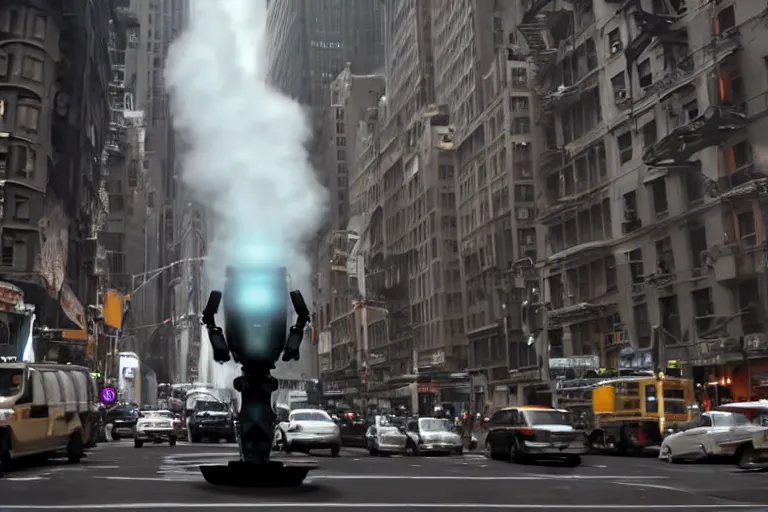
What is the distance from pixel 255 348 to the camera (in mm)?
15492

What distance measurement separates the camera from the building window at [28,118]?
200 feet

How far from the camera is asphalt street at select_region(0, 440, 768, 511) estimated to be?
13852mm

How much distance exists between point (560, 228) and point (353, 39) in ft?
358

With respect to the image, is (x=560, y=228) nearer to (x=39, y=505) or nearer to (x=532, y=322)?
(x=532, y=322)

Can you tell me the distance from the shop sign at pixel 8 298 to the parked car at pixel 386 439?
23.0m

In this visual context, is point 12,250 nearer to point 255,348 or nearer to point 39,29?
point 39,29

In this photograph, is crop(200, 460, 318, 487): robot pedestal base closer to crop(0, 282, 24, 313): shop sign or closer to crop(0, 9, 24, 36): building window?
crop(0, 282, 24, 313): shop sign

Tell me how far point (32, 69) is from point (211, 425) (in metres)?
31.8

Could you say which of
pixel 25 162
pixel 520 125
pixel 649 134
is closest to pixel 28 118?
pixel 25 162

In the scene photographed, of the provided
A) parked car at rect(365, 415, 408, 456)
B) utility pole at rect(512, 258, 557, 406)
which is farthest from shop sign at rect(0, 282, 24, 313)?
utility pole at rect(512, 258, 557, 406)

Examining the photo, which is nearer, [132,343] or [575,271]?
[575,271]

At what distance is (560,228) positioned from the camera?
60.7m

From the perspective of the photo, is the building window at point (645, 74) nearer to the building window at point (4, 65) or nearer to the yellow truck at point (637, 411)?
the yellow truck at point (637, 411)

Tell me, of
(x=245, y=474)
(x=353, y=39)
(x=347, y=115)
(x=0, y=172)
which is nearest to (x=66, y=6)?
(x=0, y=172)
